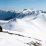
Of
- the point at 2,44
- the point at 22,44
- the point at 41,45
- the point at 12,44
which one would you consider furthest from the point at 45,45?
the point at 2,44

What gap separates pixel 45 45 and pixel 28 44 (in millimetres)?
4881

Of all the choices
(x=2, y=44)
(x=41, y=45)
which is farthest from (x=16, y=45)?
(x=41, y=45)

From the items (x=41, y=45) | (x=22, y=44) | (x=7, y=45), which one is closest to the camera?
(x=7, y=45)

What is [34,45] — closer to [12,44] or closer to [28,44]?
[28,44]

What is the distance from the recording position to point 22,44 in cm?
2753

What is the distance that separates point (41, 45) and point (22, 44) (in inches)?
213

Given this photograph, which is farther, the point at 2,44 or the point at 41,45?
the point at 41,45

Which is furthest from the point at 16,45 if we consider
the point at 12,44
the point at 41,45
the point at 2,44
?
the point at 41,45

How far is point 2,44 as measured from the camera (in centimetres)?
2556

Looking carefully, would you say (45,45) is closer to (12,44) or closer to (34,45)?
(34,45)

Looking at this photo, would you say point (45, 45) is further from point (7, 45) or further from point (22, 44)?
point (7, 45)

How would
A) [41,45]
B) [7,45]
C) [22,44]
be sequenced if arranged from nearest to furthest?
[7,45], [22,44], [41,45]

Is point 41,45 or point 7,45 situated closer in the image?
point 7,45

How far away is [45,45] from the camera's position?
29672 mm
